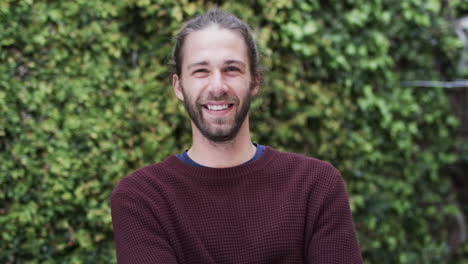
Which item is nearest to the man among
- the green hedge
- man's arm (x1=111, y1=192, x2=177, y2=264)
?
man's arm (x1=111, y1=192, x2=177, y2=264)

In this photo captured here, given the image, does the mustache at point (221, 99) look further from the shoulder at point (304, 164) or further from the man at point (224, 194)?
the shoulder at point (304, 164)

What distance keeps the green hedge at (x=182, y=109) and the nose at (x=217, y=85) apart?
0.62m

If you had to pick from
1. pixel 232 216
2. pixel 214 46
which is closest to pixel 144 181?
pixel 232 216

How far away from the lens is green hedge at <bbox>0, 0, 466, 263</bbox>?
260 cm

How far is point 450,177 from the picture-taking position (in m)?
4.52

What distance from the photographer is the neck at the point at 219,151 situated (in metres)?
2.01

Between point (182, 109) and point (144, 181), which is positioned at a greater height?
point (182, 109)

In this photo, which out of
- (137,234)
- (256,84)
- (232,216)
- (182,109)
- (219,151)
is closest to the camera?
(137,234)

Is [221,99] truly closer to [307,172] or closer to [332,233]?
[307,172]

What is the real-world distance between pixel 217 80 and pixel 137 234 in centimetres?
62

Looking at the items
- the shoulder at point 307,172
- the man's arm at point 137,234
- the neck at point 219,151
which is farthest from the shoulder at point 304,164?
the man's arm at point 137,234

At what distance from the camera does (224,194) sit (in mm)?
1936

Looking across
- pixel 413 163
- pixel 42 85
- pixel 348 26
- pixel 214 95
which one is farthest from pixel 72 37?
pixel 413 163

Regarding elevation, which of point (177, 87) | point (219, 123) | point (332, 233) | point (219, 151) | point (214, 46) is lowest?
point (332, 233)
